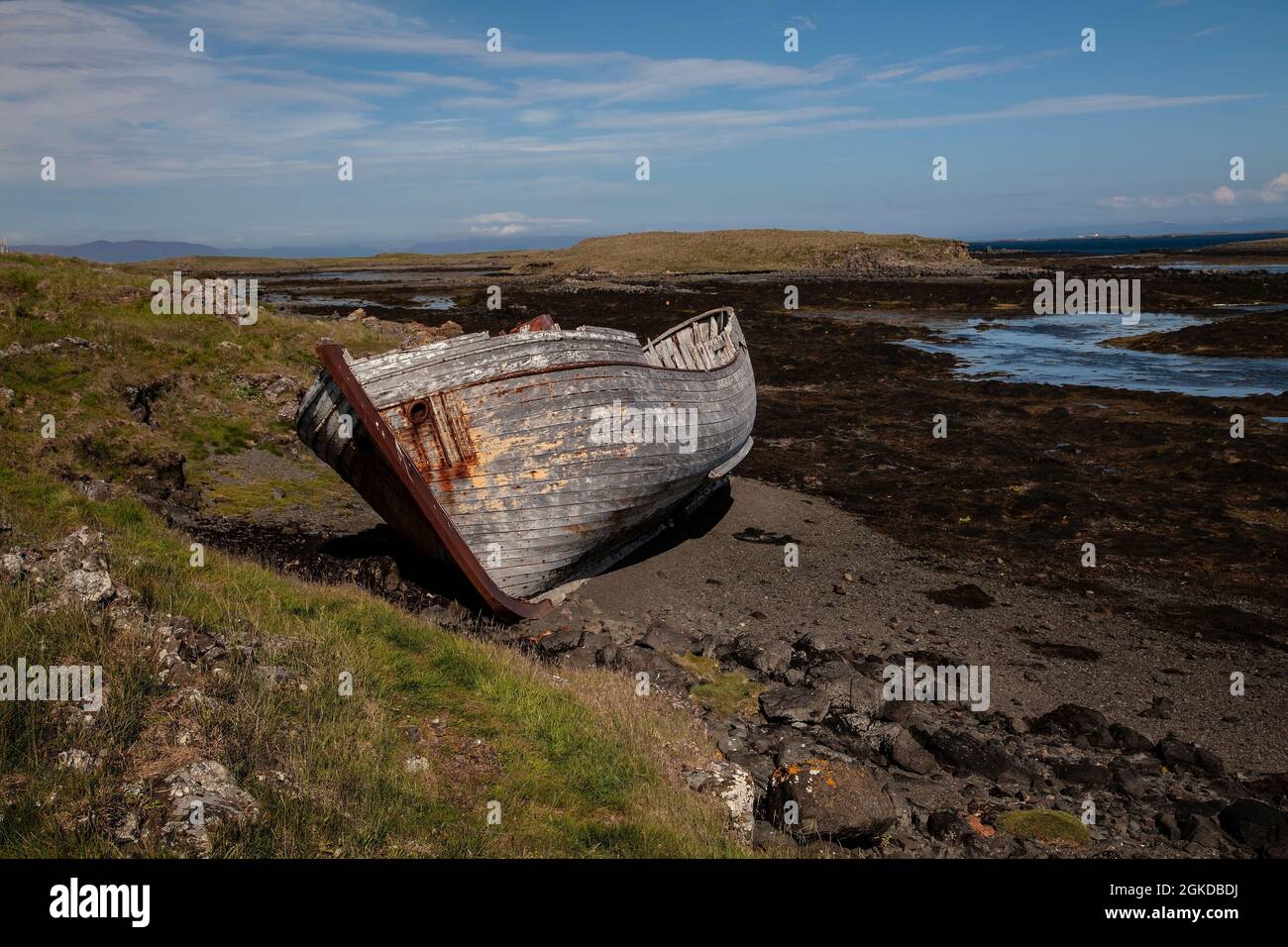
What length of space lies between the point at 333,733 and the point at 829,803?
4.35 meters

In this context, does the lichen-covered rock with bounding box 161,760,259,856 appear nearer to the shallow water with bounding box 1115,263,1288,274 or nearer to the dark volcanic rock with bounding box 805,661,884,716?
the dark volcanic rock with bounding box 805,661,884,716

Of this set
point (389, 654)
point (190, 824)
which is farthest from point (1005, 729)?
point (190, 824)

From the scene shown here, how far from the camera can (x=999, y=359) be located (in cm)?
3728

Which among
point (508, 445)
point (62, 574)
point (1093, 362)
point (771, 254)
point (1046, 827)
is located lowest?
point (1046, 827)

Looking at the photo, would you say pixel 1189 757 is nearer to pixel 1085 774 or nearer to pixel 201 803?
pixel 1085 774

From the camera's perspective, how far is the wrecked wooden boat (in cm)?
1148

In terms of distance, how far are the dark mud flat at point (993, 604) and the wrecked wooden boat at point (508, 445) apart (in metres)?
1.09

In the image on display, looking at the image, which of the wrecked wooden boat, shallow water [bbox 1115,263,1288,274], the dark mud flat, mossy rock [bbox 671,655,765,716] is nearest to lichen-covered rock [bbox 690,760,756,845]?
the dark mud flat

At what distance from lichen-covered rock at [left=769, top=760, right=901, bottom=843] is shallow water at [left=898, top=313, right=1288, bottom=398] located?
2667cm

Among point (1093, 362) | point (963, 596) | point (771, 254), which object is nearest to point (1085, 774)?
point (963, 596)

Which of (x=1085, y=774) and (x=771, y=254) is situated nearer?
(x=1085, y=774)

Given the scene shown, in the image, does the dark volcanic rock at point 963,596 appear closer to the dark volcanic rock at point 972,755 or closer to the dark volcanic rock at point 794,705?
the dark volcanic rock at point 972,755

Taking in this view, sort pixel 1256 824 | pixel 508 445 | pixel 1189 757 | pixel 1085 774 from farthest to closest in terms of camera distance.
A: 1. pixel 508 445
2. pixel 1189 757
3. pixel 1085 774
4. pixel 1256 824

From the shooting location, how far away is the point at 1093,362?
118 feet
